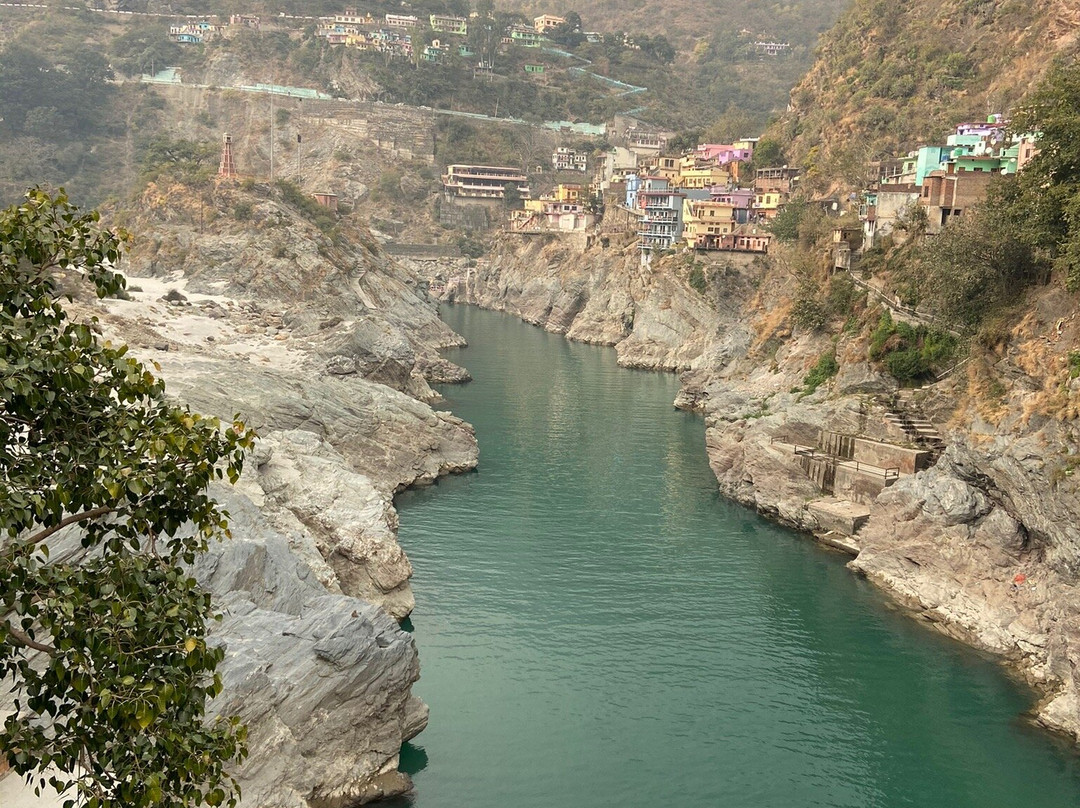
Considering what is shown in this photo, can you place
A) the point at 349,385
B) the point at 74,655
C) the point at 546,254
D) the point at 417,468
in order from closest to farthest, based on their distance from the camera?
1. the point at 74,655
2. the point at 417,468
3. the point at 349,385
4. the point at 546,254

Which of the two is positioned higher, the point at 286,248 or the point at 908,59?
the point at 908,59

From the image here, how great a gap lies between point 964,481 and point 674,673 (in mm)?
10499

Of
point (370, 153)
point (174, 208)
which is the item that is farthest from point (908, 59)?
point (370, 153)

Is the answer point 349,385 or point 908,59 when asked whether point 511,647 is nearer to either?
point 349,385

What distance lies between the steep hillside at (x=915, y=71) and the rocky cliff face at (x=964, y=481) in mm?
17665

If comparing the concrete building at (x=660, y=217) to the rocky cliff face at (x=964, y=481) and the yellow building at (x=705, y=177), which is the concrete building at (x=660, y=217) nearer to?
the yellow building at (x=705, y=177)

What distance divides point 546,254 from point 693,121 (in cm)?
4786

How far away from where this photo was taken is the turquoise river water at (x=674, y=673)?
759 inches

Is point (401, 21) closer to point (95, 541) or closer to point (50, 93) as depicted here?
point (50, 93)

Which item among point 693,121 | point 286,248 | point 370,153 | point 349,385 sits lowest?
point 349,385

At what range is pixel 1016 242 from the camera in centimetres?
3009

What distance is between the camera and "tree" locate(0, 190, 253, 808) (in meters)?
7.36

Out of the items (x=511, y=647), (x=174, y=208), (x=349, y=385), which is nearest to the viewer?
(x=511, y=647)

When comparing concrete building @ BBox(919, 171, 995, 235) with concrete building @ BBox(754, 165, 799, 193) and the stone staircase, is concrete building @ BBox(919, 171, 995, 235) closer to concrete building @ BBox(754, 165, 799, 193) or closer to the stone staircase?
the stone staircase
